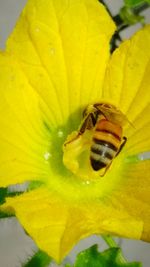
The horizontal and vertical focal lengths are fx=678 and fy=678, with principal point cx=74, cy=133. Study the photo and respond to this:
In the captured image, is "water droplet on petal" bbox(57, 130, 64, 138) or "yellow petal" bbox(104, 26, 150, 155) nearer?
"yellow petal" bbox(104, 26, 150, 155)

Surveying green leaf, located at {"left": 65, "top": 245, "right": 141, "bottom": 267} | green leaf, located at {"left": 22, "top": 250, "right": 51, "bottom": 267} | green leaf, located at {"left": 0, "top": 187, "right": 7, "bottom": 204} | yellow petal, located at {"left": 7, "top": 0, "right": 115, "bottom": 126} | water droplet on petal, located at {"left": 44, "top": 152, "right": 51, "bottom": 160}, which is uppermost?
yellow petal, located at {"left": 7, "top": 0, "right": 115, "bottom": 126}

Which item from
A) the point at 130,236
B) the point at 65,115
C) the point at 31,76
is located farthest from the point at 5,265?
the point at 130,236

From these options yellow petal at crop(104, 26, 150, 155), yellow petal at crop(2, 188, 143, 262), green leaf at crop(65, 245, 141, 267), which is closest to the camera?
yellow petal at crop(2, 188, 143, 262)

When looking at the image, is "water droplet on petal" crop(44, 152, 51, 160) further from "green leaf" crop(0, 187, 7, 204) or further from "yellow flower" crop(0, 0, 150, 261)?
"green leaf" crop(0, 187, 7, 204)

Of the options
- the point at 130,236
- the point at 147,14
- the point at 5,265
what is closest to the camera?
the point at 130,236

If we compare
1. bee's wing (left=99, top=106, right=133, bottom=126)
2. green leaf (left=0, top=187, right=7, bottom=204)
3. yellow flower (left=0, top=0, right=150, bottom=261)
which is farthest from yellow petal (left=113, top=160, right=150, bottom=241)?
green leaf (left=0, top=187, right=7, bottom=204)

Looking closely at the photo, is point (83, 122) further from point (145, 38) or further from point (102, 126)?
point (145, 38)

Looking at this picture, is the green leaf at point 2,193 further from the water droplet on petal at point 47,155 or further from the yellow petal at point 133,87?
the yellow petal at point 133,87

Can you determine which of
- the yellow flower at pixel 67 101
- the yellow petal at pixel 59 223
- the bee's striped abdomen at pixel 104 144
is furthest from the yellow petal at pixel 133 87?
the yellow petal at pixel 59 223
